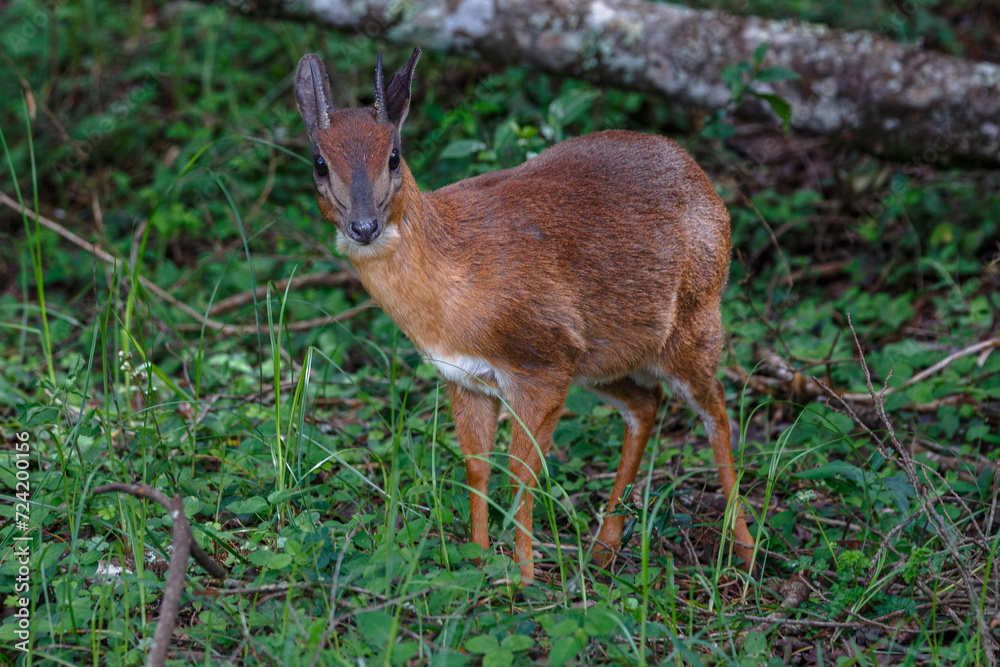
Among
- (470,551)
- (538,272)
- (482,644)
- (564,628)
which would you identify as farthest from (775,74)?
(482,644)

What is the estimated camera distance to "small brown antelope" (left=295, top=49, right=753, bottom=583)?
11.3ft

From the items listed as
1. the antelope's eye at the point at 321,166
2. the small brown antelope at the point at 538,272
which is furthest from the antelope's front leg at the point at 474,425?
the antelope's eye at the point at 321,166

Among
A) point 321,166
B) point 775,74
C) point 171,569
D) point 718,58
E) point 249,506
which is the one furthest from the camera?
point 718,58

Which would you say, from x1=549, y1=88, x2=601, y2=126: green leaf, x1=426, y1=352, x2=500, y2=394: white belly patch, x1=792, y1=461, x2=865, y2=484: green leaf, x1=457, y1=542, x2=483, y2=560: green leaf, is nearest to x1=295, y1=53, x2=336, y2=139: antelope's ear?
x1=426, y1=352, x2=500, y2=394: white belly patch

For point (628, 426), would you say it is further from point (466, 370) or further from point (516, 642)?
point (516, 642)

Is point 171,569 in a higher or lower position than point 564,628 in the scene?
higher

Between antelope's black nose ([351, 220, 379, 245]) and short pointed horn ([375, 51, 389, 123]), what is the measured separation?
452 mm

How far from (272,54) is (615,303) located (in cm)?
596

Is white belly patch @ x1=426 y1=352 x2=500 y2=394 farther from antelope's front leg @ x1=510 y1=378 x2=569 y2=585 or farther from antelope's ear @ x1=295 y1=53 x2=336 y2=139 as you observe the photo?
antelope's ear @ x1=295 y1=53 x2=336 y2=139

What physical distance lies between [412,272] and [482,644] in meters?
1.35

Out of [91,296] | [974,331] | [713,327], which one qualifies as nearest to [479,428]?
[713,327]
